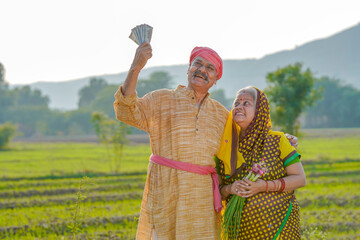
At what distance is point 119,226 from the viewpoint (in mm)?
7199

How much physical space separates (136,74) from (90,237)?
4290 millimetres

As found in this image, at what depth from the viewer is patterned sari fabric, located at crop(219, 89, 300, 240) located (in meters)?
2.79

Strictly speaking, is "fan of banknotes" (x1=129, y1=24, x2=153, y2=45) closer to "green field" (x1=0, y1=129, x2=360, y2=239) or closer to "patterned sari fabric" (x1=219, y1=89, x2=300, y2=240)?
"patterned sari fabric" (x1=219, y1=89, x2=300, y2=240)

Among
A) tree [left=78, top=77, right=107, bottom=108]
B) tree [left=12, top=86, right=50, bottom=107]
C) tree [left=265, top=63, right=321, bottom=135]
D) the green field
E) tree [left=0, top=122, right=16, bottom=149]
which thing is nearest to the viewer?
the green field

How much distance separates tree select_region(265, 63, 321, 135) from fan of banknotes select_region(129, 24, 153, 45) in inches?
532

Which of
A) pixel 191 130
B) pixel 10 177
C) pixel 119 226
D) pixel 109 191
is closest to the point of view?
pixel 191 130

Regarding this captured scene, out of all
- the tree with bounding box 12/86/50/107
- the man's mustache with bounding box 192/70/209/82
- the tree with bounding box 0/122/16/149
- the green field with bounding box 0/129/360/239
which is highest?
the tree with bounding box 12/86/50/107

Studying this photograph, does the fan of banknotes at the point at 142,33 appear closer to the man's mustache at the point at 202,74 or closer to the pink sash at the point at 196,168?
the man's mustache at the point at 202,74

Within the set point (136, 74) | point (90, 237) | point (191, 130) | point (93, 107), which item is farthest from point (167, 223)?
point (93, 107)

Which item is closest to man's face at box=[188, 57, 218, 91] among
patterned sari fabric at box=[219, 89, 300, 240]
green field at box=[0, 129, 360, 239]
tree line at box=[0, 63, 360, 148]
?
patterned sari fabric at box=[219, 89, 300, 240]

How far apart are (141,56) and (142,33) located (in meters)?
0.15

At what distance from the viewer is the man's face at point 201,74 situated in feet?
9.40

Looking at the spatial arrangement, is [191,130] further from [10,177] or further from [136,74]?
[10,177]

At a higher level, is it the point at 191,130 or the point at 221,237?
the point at 191,130
